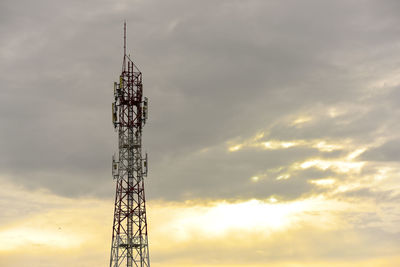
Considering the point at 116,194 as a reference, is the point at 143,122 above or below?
above

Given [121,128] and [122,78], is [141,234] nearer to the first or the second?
[121,128]

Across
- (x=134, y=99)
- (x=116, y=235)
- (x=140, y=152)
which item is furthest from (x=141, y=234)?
(x=134, y=99)

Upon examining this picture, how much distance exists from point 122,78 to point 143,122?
38.5ft

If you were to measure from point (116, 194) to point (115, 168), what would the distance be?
615 centimetres

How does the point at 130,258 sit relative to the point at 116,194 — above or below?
below

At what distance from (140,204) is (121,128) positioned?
1881 centimetres

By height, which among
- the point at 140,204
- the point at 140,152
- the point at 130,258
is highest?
the point at 140,152

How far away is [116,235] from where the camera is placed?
18812 cm

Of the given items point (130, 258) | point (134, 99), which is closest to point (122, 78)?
point (134, 99)

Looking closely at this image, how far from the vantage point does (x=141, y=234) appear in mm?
189000

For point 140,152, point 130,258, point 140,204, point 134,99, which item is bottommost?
point 130,258

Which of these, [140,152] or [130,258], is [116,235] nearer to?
[130,258]

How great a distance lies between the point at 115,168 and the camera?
7515 inches

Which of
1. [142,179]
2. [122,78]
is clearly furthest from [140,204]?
[122,78]
